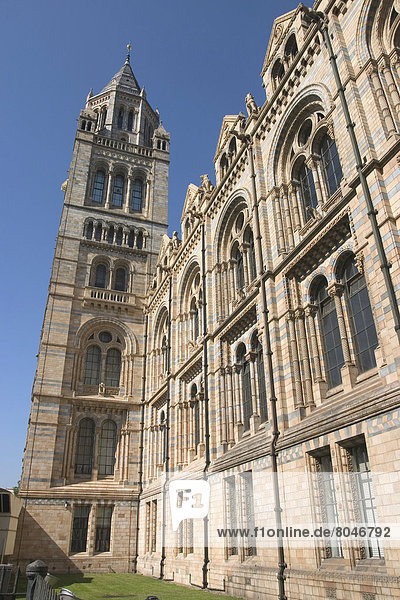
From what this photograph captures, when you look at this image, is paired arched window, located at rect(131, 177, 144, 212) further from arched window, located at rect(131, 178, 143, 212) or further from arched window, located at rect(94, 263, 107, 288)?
arched window, located at rect(94, 263, 107, 288)

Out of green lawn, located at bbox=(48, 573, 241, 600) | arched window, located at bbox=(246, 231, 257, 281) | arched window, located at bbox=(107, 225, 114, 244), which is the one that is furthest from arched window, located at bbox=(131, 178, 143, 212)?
green lawn, located at bbox=(48, 573, 241, 600)

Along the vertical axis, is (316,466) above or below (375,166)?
below

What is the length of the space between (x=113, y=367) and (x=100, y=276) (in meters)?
7.68

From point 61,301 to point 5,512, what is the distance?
17.3 meters

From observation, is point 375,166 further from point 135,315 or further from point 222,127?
point 135,315

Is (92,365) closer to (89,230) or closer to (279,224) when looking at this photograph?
(89,230)

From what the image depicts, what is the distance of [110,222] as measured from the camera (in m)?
A: 40.5

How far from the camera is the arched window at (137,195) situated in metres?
43.4

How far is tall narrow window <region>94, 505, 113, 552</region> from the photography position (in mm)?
30125

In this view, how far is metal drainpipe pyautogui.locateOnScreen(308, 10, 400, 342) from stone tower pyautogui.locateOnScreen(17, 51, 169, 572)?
25.5 m

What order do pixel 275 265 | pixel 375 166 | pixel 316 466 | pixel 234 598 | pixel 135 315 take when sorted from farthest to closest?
pixel 135 315 < pixel 275 265 < pixel 234 598 < pixel 316 466 < pixel 375 166

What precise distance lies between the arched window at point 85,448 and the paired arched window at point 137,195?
19.6 metres

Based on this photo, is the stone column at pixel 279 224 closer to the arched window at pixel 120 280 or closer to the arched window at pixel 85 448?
the arched window at pixel 85 448

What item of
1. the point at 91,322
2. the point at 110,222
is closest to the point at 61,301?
the point at 91,322
